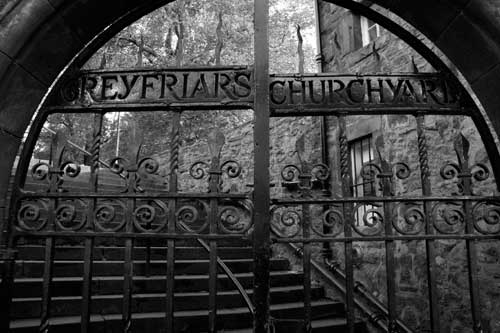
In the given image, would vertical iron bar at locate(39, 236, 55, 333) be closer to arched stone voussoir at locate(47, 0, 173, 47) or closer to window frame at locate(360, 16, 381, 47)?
arched stone voussoir at locate(47, 0, 173, 47)

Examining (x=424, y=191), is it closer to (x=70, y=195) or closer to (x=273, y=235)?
(x=273, y=235)

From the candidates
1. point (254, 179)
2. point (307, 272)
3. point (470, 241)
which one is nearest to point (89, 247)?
point (254, 179)


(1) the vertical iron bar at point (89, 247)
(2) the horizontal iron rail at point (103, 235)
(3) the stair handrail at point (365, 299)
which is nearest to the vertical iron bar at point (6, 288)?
(2) the horizontal iron rail at point (103, 235)

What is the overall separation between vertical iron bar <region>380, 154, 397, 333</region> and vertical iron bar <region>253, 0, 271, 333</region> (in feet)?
2.38

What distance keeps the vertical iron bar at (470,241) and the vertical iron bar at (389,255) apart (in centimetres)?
43

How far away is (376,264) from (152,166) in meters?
4.19

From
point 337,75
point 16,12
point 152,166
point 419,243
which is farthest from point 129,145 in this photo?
point 419,243

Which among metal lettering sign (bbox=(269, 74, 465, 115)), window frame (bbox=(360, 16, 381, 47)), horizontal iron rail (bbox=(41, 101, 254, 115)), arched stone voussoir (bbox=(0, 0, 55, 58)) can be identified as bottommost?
horizontal iron rail (bbox=(41, 101, 254, 115))

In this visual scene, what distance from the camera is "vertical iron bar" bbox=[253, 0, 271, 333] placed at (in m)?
2.15

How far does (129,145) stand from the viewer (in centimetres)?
235

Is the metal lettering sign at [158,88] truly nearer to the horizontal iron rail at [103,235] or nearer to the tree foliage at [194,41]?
the horizontal iron rail at [103,235]

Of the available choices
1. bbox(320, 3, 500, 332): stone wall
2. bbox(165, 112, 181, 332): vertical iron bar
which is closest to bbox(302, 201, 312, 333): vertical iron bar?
bbox(165, 112, 181, 332): vertical iron bar

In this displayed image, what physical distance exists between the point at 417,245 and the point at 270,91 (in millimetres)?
3501

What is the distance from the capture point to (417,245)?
487 cm
